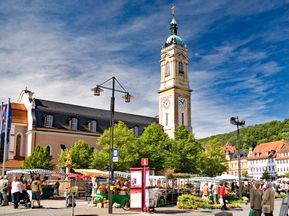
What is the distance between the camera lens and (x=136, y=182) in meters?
20.8

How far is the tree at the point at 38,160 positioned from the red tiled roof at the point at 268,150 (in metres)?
78.4

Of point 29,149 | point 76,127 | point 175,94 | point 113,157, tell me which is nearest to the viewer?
point 113,157

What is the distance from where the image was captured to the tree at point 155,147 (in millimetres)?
52156

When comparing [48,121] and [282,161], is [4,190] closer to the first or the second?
[48,121]

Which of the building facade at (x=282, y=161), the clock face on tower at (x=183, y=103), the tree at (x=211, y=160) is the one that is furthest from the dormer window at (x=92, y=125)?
the building facade at (x=282, y=161)

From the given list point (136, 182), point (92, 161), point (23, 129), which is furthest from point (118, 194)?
point (23, 129)

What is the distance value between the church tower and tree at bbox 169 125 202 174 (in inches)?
399

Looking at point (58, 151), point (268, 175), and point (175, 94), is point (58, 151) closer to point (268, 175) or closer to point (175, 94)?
point (175, 94)

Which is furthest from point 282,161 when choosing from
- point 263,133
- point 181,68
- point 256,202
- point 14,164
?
point 256,202

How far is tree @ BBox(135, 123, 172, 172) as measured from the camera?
171 feet

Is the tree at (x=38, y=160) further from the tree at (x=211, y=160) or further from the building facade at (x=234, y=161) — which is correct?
the building facade at (x=234, y=161)

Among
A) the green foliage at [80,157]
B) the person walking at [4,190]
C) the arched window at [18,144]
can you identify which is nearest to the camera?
the person walking at [4,190]

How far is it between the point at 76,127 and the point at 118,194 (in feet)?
136

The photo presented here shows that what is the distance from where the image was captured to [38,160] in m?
50.1
